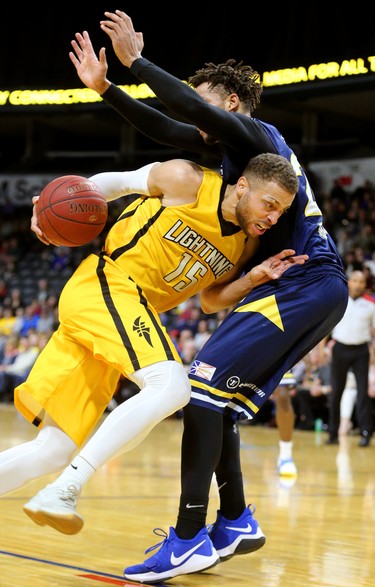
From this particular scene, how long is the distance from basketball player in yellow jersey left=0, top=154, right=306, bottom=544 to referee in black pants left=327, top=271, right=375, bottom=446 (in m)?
7.47

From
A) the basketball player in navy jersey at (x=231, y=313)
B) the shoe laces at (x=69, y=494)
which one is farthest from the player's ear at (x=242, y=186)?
the shoe laces at (x=69, y=494)

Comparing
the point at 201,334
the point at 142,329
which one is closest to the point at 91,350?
the point at 142,329

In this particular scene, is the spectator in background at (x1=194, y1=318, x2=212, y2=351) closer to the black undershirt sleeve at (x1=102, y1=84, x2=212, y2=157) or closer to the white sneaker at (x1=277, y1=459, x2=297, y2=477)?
the white sneaker at (x1=277, y1=459, x2=297, y2=477)

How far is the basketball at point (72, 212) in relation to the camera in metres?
3.77

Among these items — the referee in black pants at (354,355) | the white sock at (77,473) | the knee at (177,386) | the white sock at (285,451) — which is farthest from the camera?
the referee in black pants at (354,355)

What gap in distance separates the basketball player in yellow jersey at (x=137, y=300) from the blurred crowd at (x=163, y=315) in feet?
28.7

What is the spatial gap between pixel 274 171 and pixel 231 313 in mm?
667

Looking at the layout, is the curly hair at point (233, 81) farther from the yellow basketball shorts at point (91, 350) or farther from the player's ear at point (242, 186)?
the yellow basketball shorts at point (91, 350)

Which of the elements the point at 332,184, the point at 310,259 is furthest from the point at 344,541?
the point at 332,184

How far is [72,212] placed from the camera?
3.76 metres

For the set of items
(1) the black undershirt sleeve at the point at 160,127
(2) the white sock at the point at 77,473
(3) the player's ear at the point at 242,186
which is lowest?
(2) the white sock at the point at 77,473

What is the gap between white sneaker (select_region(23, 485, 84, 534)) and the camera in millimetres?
3139

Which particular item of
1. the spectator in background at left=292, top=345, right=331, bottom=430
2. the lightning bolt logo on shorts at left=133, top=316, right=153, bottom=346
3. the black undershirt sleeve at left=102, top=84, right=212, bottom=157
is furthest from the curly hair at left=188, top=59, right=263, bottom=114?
the spectator in background at left=292, top=345, right=331, bottom=430

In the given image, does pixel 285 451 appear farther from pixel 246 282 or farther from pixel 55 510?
pixel 55 510
